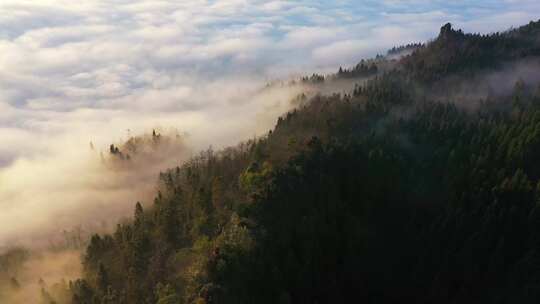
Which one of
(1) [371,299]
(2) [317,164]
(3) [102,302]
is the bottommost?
(3) [102,302]

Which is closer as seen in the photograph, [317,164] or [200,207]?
[317,164]

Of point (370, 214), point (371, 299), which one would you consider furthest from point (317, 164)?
point (371, 299)

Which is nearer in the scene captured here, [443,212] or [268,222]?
[268,222]

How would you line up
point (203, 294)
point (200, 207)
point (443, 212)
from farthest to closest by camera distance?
point (200, 207) < point (443, 212) < point (203, 294)

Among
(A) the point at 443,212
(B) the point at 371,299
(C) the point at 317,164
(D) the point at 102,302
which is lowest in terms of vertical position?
(D) the point at 102,302

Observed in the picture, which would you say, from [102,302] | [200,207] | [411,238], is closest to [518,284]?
[411,238]

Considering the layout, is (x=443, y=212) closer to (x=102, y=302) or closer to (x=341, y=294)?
(x=341, y=294)

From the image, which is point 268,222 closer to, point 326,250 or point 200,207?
point 326,250

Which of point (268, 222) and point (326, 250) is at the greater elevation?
point (268, 222)

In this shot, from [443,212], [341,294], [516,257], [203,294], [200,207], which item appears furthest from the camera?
[200,207]
